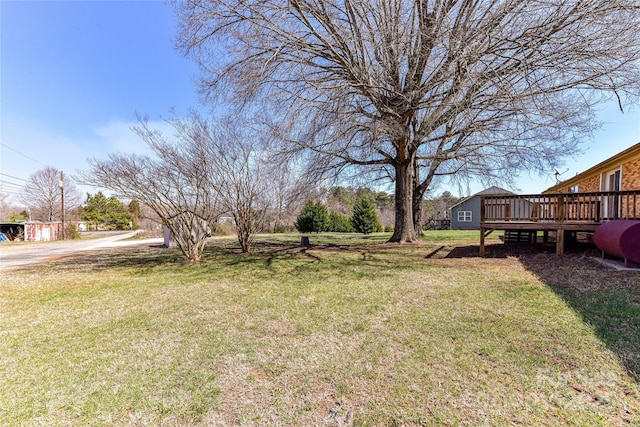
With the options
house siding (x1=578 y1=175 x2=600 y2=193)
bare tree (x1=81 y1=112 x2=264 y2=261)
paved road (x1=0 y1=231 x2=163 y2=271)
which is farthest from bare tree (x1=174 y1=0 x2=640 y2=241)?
paved road (x1=0 y1=231 x2=163 y2=271)

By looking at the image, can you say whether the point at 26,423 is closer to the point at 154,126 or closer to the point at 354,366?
the point at 354,366

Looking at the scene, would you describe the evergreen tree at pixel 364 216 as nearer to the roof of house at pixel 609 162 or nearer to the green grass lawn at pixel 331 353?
the roof of house at pixel 609 162

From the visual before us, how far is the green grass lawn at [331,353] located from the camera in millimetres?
1907

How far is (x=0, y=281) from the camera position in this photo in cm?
625

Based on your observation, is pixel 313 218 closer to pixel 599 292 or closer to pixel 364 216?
pixel 364 216

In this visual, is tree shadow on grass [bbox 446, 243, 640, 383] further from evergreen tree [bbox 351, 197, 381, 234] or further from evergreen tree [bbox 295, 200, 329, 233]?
evergreen tree [bbox 295, 200, 329, 233]

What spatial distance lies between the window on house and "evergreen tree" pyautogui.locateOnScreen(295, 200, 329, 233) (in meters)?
16.4

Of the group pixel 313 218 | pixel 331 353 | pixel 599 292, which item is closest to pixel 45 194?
pixel 313 218

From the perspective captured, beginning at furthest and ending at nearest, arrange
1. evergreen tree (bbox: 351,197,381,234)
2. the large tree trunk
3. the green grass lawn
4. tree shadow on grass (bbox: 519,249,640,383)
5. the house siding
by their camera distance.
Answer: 1. evergreen tree (bbox: 351,197,381,234)
2. the house siding
3. the large tree trunk
4. tree shadow on grass (bbox: 519,249,640,383)
5. the green grass lawn

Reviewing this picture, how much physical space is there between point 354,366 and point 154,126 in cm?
750

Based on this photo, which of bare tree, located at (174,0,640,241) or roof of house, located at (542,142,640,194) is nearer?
bare tree, located at (174,0,640,241)

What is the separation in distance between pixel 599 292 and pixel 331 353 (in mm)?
4261

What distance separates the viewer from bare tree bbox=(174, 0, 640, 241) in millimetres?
5707

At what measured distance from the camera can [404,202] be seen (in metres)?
10.9
